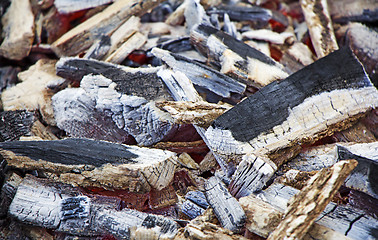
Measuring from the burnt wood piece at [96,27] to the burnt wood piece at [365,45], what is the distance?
1660mm

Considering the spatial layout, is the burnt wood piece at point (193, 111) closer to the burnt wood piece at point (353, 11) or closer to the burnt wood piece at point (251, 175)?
the burnt wood piece at point (251, 175)

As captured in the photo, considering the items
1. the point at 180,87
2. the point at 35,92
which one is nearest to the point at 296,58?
the point at 180,87

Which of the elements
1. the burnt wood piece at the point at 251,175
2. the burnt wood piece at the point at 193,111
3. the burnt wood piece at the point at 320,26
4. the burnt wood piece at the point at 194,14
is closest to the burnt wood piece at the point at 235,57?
the burnt wood piece at the point at 194,14

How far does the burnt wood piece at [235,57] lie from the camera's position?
81.0 inches

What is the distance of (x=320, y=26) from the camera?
2.60m

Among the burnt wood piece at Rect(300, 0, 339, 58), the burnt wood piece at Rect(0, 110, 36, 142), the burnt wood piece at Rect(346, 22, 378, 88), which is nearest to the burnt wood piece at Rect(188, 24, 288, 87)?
the burnt wood piece at Rect(300, 0, 339, 58)

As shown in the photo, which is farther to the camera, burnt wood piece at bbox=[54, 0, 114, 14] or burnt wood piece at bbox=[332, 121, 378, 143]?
burnt wood piece at bbox=[54, 0, 114, 14]

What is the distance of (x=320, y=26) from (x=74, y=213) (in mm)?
2350

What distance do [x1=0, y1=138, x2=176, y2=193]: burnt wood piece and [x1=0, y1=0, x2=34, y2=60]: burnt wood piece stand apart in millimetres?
1114

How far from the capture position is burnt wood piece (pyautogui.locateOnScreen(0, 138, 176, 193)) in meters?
1.62

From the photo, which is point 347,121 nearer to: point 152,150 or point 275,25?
point 152,150

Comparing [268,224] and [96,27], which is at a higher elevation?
[96,27]

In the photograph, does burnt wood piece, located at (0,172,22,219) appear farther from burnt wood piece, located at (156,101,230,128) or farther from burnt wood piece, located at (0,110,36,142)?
burnt wood piece, located at (156,101,230,128)

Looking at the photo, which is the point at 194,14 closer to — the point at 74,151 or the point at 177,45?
the point at 177,45
